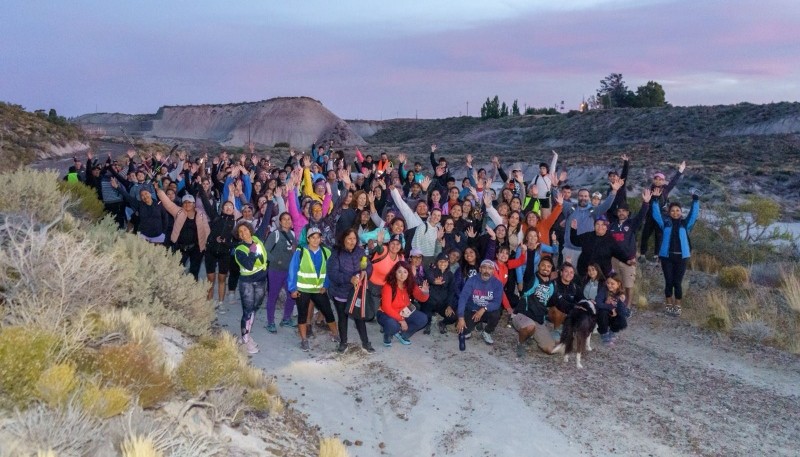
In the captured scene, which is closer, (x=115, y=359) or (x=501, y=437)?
(x=115, y=359)

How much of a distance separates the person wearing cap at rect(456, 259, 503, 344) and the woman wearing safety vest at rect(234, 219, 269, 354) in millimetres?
2698

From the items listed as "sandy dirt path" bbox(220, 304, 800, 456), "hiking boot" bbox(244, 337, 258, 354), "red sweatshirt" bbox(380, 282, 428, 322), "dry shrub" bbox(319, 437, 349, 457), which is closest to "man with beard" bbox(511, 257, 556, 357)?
"sandy dirt path" bbox(220, 304, 800, 456)

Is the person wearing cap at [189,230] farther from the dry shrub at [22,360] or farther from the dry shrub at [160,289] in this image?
the dry shrub at [22,360]

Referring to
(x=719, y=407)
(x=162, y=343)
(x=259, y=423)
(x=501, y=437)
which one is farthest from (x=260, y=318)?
(x=719, y=407)

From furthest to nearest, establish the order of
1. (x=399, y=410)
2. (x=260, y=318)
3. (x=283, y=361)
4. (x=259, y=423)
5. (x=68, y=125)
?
(x=68, y=125) → (x=260, y=318) → (x=283, y=361) → (x=399, y=410) → (x=259, y=423)

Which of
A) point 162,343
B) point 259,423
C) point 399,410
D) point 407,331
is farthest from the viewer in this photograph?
point 407,331

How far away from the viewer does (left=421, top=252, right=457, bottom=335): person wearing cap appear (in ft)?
27.4

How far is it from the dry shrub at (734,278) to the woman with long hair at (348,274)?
23.9 ft

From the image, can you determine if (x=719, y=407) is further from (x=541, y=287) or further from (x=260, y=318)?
(x=260, y=318)

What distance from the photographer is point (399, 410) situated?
6488mm

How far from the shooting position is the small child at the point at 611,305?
25.9ft


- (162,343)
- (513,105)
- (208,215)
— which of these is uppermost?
(513,105)

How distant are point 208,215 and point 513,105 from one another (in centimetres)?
8178

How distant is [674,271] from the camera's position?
9.59m
